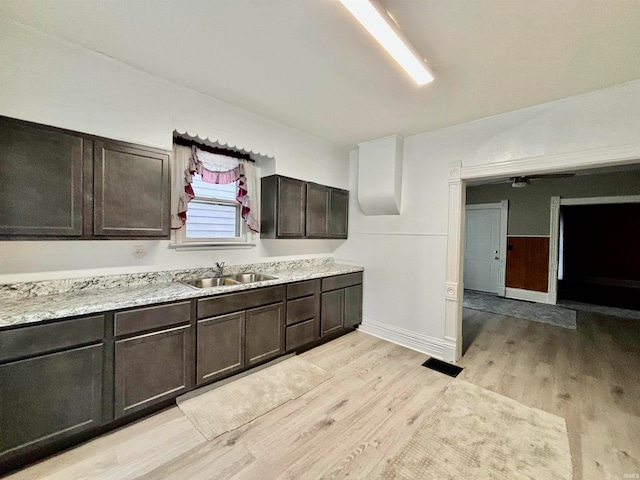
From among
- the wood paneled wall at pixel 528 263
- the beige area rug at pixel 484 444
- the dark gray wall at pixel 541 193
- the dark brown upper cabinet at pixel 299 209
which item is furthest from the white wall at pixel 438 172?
the wood paneled wall at pixel 528 263

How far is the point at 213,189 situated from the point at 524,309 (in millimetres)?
6045

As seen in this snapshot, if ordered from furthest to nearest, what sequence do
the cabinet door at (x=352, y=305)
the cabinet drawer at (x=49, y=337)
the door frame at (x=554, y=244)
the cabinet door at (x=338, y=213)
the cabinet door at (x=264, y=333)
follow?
the door frame at (x=554, y=244)
the cabinet door at (x=338, y=213)
the cabinet door at (x=352, y=305)
the cabinet door at (x=264, y=333)
the cabinet drawer at (x=49, y=337)

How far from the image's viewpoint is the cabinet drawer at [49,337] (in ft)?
4.89

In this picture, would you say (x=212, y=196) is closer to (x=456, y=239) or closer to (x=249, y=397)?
(x=249, y=397)

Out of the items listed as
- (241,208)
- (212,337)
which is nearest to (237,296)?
(212,337)

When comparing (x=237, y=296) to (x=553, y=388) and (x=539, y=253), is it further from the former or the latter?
(x=539, y=253)

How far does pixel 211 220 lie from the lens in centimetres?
306

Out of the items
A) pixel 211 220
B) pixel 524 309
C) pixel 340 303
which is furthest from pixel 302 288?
pixel 524 309

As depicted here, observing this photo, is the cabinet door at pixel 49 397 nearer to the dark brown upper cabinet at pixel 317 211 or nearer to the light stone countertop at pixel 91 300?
the light stone countertop at pixel 91 300

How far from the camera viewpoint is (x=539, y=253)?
5.80 m

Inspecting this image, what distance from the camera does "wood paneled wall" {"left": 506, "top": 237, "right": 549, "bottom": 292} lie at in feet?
18.8

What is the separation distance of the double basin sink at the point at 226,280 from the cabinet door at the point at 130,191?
0.71m

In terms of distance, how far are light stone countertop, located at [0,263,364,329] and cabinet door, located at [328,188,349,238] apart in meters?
1.61

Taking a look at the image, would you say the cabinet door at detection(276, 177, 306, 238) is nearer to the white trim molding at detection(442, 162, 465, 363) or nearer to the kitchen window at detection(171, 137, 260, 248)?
the kitchen window at detection(171, 137, 260, 248)
